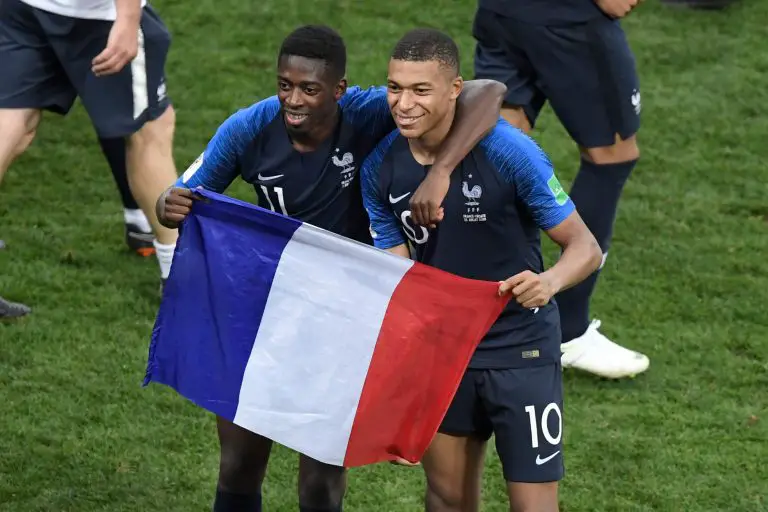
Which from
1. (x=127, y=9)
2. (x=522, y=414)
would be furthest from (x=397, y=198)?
(x=127, y=9)

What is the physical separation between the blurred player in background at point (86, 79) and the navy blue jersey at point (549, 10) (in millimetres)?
1428

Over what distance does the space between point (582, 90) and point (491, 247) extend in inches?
70.8

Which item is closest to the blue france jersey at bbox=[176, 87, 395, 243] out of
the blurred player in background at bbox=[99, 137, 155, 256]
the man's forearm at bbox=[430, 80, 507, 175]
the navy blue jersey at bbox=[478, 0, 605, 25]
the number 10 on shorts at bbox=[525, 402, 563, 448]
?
the man's forearm at bbox=[430, 80, 507, 175]

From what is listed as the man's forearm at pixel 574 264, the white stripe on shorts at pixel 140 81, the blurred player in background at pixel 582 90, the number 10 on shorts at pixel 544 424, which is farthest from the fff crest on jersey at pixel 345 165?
the white stripe on shorts at pixel 140 81

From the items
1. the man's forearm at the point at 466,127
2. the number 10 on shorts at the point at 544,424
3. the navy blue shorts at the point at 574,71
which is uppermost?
the man's forearm at the point at 466,127

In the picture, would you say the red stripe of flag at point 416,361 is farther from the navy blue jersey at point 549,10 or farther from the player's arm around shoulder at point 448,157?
the navy blue jersey at point 549,10

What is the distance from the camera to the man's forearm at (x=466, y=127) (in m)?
3.75

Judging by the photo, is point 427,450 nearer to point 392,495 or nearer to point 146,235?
point 392,495

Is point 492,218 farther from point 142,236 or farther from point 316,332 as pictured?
point 142,236

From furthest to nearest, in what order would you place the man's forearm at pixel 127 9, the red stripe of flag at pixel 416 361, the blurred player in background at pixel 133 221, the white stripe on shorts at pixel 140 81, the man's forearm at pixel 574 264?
the blurred player in background at pixel 133 221 → the white stripe on shorts at pixel 140 81 → the man's forearm at pixel 127 9 → the red stripe of flag at pixel 416 361 → the man's forearm at pixel 574 264

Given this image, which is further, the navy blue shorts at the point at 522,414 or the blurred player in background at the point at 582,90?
the blurred player in background at the point at 582,90

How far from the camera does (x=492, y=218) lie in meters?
3.81

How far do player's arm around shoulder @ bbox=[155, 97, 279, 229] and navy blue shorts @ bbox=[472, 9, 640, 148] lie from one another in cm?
175

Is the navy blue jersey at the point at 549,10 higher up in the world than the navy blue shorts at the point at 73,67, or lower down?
higher up
